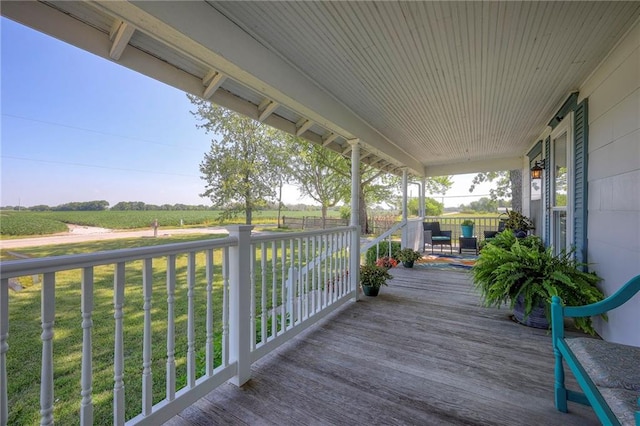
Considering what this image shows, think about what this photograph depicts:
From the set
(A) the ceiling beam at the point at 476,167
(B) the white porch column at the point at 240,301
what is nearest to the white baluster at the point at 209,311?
(B) the white porch column at the point at 240,301

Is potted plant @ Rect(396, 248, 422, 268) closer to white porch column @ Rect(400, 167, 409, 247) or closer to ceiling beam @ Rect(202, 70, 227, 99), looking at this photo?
white porch column @ Rect(400, 167, 409, 247)

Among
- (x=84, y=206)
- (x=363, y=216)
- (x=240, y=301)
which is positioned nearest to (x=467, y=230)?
(x=363, y=216)

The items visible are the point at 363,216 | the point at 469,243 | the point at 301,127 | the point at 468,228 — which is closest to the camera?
the point at 301,127

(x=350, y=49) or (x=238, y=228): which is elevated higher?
(x=350, y=49)

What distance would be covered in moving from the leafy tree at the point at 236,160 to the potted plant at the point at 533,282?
7.80 metres

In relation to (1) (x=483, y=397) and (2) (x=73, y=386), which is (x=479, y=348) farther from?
(2) (x=73, y=386)

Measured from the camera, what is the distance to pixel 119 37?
1.68m

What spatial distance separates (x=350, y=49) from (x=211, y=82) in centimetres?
118

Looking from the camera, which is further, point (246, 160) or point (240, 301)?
point (246, 160)

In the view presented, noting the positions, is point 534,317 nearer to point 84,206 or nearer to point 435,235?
point 435,235

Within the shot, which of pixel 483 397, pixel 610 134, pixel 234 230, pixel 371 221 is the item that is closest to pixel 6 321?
pixel 234 230

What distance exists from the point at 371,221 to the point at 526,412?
36.1ft

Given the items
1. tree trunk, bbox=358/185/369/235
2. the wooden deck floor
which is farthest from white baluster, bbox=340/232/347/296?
tree trunk, bbox=358/185/369/235

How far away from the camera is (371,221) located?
1242 cm
